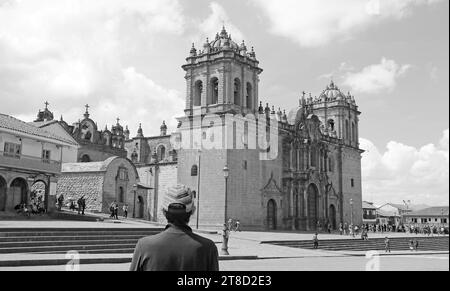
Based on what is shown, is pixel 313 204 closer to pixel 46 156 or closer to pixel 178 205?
pixel 46 156

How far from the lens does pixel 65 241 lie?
677 inches

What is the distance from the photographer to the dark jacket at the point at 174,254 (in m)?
2.46

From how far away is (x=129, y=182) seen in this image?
38.6 m

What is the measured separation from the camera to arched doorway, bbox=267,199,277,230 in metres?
41.0

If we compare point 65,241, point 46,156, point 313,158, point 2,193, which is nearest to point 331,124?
point 313,158

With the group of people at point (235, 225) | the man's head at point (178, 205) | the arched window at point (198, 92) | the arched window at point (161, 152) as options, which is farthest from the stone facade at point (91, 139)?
the man's head at point (178, 205)

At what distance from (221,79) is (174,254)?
36.1 m

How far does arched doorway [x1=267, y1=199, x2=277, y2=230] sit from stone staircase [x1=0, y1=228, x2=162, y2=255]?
2208 cm

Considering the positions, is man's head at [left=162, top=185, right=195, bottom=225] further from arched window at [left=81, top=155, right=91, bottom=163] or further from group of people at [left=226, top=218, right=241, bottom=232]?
arched window at [left=81, top=155, right=91, bottom=163]

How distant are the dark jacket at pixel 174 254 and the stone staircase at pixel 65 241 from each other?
14.1 metres

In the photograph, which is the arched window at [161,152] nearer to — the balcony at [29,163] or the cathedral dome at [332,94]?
the cathedral dome at [332,94]

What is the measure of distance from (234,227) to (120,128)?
23.8 meters

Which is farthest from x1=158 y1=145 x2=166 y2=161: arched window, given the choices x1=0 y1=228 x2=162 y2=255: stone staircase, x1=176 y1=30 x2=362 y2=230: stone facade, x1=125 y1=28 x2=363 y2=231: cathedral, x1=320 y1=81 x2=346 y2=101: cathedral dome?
x1=0 y1=228 x2=162 y2=255: stone staircase
